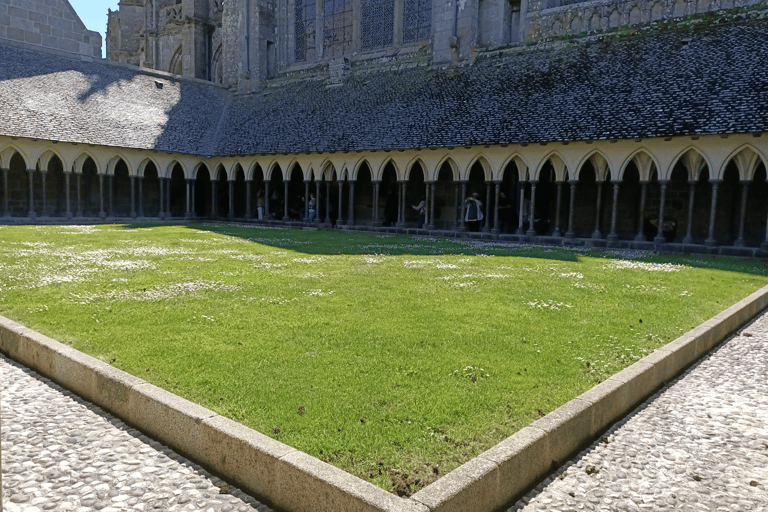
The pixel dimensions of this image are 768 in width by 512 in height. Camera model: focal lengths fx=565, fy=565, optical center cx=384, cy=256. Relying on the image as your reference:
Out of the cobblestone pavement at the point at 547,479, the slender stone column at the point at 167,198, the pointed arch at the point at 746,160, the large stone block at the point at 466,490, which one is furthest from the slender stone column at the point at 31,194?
the pointed arch at the point at 746,160

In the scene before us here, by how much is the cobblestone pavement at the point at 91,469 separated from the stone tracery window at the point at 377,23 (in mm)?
32319

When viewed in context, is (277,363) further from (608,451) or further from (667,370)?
(667,370)

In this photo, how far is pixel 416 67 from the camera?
30.4 metres

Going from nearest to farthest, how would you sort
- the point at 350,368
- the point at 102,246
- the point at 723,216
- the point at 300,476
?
1. the point at 300,476
2. the point at 350,368
3. the point at 102,246
4. the point at 723,216

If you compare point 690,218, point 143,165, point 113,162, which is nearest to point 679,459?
point 690,218

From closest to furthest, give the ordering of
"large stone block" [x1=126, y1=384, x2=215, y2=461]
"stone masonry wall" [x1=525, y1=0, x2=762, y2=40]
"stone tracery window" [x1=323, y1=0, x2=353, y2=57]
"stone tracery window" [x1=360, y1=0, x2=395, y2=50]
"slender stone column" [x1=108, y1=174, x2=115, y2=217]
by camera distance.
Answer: "large stone block" [x1=126, y1=384, x2=215, y2=461] → "stone masonry wall" [x1=525, y1=0, x2=762, y2=40] → "slender stone column" [x1=108, y1=174, x2=115, y2=217] → "stone tracery window" [x1=360, y1=0, x2=395, y2=50] → "stone tracery window" [x1=323, y1=0, x2=353, y2=57]

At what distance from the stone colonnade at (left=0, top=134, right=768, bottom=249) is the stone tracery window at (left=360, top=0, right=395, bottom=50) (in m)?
8.93

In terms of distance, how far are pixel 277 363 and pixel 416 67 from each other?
27.7 meters

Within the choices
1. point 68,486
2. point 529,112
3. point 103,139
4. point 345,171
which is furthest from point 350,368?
point 103,139

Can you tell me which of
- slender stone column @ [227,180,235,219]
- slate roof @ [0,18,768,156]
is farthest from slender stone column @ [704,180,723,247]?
slender stone column @ [227,180,235,219]

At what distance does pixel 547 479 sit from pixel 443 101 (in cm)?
2398

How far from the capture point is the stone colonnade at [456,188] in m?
20.5

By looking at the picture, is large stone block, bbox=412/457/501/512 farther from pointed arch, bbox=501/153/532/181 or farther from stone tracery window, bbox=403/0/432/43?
stone tracery window, bbox=403/0/432/43

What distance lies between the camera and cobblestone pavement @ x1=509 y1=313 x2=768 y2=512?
3.55 meters
